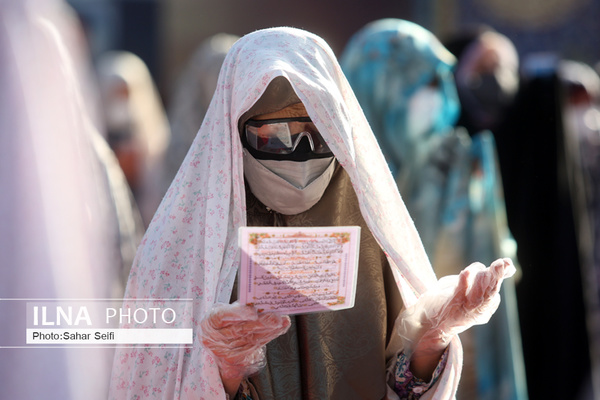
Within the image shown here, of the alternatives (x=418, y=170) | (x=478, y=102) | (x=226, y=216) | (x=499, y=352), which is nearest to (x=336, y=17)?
→ (x=478, y=102)

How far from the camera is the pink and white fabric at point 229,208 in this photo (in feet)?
6.92

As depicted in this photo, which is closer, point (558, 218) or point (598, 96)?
point (558, 218)

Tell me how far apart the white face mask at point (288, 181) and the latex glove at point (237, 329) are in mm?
446

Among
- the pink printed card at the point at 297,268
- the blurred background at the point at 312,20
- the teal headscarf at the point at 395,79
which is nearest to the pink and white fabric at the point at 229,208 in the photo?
the pink printed card at the point at 297,268

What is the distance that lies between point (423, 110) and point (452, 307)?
8.24 feet

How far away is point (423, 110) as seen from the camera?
445 cm

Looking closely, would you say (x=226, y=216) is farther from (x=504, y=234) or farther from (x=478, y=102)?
(x=478, y=102)

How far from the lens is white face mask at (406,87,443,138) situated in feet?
14.5

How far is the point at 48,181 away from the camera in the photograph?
2016mm

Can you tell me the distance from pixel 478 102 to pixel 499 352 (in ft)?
5.94

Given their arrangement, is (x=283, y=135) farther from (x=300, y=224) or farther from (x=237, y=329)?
(x=237, y=329)

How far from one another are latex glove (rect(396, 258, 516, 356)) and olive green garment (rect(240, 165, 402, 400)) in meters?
0.10

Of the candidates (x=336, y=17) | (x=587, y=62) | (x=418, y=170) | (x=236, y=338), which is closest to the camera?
(x=236, y=338)

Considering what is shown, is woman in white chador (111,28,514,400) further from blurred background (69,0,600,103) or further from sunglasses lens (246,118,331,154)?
blurred background (69,0,600,103)
